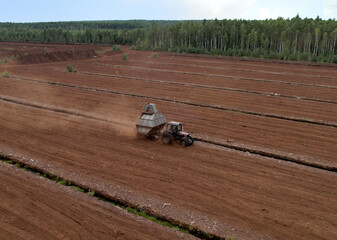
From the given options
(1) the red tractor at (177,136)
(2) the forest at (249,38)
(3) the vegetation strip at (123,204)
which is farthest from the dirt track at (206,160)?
(2) the forest at (249,38)

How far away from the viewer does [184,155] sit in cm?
1478

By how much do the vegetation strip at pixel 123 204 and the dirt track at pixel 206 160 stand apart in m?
0.29

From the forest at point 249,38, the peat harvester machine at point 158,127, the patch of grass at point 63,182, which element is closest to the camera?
the patch of grass at point 63,182

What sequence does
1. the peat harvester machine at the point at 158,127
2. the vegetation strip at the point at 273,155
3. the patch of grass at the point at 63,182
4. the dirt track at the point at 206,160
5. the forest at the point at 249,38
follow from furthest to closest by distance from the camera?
the forest at the point at 249,38, the peat harvester machine at the point at 158,127, the vegetation strip at the point at 273,155, the patch of grass at the point at 63,182, the dirt track at the point at 206,160

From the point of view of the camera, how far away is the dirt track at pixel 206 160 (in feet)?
33.3

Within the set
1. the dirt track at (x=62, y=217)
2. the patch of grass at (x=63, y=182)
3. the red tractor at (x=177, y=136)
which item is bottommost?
the dirt track at (x=62, y=217)

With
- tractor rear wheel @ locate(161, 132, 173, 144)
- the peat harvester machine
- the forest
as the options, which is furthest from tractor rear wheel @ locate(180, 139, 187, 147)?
the forest

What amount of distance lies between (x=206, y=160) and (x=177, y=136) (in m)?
2.46

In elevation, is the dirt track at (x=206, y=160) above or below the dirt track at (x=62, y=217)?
above

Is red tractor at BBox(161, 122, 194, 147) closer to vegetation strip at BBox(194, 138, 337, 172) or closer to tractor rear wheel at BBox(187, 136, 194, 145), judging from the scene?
tractor rear wheel at BBox(187, 136, 194, 145)

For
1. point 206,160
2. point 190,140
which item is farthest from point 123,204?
point 190,140

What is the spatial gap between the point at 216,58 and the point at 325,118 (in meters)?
42.5

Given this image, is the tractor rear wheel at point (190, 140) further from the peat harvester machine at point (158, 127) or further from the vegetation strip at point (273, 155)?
the vegetation strip at point (273, 155)

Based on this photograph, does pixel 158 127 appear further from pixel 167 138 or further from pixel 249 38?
pixel 249 38
